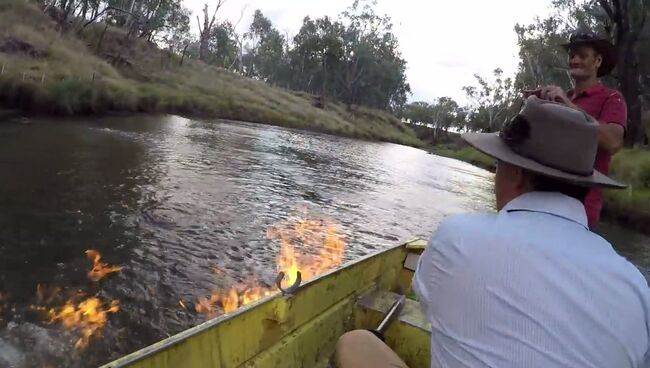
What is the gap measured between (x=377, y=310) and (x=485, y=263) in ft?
8.57

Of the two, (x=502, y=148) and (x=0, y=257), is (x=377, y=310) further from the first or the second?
(x=0, y=257)

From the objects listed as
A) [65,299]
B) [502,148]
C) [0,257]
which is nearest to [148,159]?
[0,257]

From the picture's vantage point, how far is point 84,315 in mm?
5215

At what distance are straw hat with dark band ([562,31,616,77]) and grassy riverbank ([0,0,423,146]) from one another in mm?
20640

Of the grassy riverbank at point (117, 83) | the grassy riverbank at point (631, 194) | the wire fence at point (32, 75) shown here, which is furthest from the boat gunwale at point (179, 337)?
the wire fence at point (32, 75)

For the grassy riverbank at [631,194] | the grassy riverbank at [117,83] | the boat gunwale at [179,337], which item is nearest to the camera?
the boat gunwale at [179,337]

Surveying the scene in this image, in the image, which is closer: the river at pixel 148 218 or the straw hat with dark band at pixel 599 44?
the straw hat with dark band at pixel 599 44

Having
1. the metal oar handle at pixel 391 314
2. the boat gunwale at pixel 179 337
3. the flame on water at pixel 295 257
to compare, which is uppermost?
the boat gunwale at pixel 179 337

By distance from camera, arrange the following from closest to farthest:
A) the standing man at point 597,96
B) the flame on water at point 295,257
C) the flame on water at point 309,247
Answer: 1. the standing man at point 597,96
2. the flame on water at point 295,257
3. the flame on water at point 309,247

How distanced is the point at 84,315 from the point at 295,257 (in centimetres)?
345

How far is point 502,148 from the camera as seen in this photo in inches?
72.1

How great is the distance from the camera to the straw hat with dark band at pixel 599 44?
3.51 metres

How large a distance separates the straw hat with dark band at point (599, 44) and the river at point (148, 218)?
14.8ft

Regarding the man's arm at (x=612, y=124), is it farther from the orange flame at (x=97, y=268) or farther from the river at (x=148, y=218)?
the orange flame at (x=97, y=268)
